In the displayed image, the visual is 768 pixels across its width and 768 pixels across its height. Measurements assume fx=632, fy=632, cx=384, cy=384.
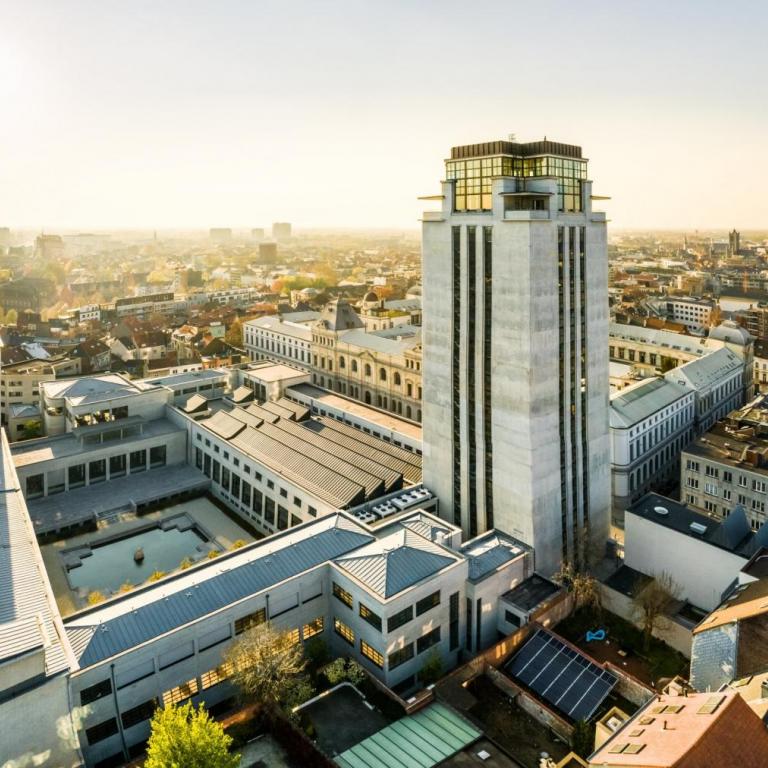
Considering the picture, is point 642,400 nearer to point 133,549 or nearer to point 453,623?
point 453,623

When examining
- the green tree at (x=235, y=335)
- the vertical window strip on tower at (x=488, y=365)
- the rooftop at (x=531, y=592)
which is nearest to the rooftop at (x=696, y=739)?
the rooftop at (x=531, y=592)

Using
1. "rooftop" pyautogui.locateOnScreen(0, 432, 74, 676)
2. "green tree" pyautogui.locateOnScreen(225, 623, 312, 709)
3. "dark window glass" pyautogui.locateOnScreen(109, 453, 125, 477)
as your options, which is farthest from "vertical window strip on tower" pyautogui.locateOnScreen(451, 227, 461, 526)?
"dark window glass" pyautogui.locateOnScreen(109, 453, 125, 477)

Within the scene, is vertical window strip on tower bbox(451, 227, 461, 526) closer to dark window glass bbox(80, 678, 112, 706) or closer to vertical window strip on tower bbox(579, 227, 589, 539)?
vertical window strip on tower bbox(579, 227, 589, 539)

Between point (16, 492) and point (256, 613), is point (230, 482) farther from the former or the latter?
point (256, 613)

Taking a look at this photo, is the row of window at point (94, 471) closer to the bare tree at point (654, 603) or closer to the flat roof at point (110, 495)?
the flat roof at point (110, 495)

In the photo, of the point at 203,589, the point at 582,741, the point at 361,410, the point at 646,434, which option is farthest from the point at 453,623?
the point at 646,434
